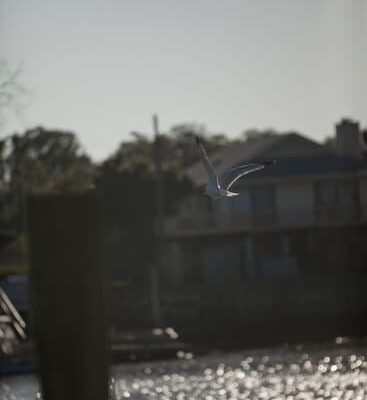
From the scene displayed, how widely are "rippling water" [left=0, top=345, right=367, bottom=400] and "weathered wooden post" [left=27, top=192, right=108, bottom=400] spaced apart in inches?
800

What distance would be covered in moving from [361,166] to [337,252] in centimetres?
376

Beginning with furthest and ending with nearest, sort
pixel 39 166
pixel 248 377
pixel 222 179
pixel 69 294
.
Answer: pixel 39 166
pixel 248 377
pixel 222 179
pixel 69 294

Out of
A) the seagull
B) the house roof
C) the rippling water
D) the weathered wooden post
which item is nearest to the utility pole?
the house roof

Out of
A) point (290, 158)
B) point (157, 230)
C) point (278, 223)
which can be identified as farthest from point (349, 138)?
point (157, 230)

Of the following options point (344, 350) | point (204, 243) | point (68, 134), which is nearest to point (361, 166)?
point (204, 243)

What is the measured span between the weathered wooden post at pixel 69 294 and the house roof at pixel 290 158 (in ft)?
157

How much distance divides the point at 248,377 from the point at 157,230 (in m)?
24.7

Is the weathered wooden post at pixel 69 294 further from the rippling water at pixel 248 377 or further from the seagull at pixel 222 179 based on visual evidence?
the rippling water at pixel 248 377

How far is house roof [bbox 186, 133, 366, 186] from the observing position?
5684cm

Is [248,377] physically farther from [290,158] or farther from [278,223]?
[290,158]

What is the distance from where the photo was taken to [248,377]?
105ft

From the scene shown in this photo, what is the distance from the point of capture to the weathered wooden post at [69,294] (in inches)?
281

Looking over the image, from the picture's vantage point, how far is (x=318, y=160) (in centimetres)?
5825

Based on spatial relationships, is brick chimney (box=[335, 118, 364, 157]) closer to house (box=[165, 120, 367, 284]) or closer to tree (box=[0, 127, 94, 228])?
house (box=[165, 120, 367, 284])
